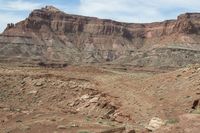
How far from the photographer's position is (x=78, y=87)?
33812 mm

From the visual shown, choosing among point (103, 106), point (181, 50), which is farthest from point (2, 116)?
point (181, 50)

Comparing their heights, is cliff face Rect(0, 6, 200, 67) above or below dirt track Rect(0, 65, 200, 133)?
below

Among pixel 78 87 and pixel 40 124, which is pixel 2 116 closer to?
pixel 40 124

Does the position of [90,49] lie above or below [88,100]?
below

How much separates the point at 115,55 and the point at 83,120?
581 feet

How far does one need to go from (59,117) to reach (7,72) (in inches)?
678

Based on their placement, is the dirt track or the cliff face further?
the cliff face

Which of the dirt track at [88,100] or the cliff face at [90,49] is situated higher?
the dirt track at [88,100]

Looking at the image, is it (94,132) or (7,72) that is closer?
(94,132)

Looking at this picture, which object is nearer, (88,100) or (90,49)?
(88,100)

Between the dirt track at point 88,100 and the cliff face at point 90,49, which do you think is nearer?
the dirt track at point 88,100

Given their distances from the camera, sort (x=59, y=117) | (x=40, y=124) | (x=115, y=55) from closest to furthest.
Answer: (x=40, y=124)
(x=59, y=117)
(x=115, y=55)

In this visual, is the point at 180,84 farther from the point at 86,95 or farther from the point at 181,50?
the point at 181,50

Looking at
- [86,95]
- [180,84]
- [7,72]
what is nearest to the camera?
[180,84]
